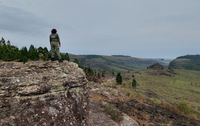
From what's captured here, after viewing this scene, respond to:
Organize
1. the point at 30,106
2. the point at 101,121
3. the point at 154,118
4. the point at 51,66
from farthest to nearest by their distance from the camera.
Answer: the point at 154,118, the point at 101,121, the point at 51,66, the point at 30,106

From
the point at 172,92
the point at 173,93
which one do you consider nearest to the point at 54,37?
the point at 173,93

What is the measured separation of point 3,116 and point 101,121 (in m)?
11.1

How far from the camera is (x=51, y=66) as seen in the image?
930 centimetres

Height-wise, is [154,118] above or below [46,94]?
below

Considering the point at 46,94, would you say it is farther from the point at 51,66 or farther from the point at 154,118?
the point at 154,118

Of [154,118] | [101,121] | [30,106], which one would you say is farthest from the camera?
[154,118]

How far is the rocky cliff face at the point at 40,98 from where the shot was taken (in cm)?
573

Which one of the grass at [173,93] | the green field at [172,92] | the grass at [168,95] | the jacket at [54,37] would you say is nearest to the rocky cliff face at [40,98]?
the jacket at [54,37]

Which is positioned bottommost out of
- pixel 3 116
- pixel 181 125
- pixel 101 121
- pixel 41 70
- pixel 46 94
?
pixel 181 125

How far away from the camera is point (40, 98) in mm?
6598

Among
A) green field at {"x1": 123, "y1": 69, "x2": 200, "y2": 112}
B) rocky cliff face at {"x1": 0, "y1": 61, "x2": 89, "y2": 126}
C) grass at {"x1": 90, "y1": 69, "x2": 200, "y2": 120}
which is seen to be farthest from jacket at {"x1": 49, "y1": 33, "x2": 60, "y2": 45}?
green field at {"x1": 123, "y1": 69, "x2": 200, "y2": 112}

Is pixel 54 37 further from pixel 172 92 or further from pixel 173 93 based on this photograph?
pixel 172 92

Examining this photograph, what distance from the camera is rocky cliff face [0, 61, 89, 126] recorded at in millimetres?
5727

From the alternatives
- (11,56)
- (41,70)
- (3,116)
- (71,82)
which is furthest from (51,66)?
(11,56)
